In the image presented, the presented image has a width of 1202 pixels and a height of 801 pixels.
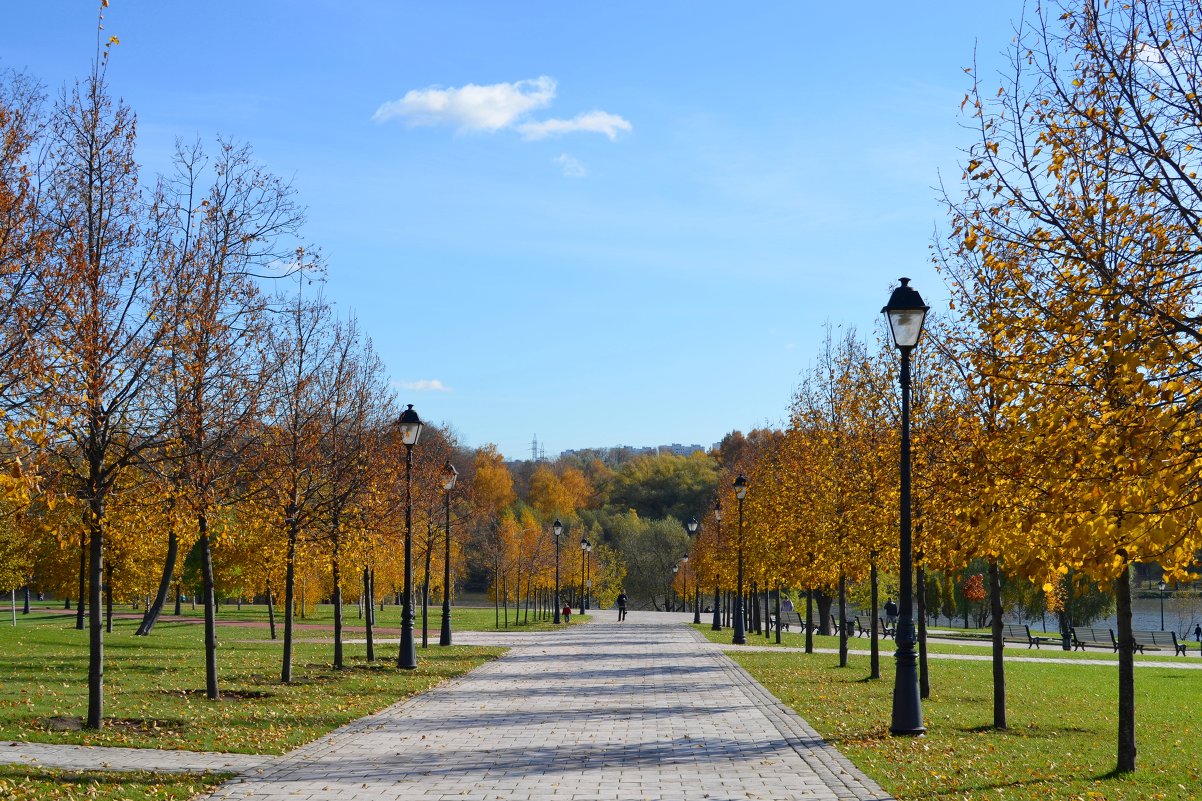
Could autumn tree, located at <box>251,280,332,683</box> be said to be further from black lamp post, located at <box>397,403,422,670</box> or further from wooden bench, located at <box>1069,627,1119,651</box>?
wooden bench, located at <box>1069,627,1119,651</box>

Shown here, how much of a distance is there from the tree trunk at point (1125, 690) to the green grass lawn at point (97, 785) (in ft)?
29.5

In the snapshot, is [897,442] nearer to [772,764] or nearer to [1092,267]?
[772,764]

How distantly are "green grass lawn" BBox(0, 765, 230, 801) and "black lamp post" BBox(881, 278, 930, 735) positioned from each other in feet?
26.4

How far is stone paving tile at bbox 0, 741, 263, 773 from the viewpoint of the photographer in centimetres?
1010

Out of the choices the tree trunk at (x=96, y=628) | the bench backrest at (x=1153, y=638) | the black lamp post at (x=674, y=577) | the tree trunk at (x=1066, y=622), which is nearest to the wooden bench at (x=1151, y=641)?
the bench backrest at (x=1153, y=638)

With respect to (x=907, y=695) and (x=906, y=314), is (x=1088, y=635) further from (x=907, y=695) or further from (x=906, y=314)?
(x=906, y=314)

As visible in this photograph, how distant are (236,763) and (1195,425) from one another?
30.4ft

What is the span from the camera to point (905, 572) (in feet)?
43.5

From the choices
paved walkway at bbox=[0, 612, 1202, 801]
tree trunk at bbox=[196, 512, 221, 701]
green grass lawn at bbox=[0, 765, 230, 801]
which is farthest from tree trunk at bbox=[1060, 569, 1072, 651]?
green grass lawn at bbox=[0, 765, 230, 801]

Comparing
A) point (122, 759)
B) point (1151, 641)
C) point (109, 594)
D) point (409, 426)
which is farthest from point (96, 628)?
point (1151, 641)

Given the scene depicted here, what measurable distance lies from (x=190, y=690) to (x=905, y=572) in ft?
36.6

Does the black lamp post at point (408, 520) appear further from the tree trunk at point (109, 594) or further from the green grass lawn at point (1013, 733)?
the tree trunk at point (109, 594)

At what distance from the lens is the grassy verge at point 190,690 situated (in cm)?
1223

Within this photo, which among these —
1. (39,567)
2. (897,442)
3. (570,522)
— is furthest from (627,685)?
(570,522)
